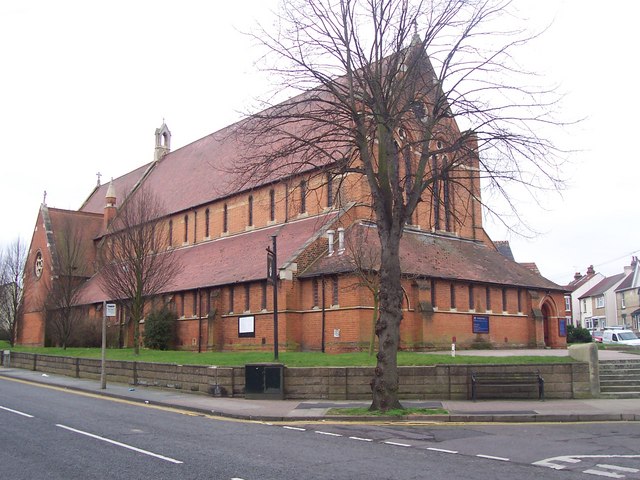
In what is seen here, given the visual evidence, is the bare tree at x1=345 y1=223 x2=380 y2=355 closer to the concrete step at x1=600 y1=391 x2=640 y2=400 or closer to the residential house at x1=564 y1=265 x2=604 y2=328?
the concrete step at x1=600 y1=391 x2=640 y2=400

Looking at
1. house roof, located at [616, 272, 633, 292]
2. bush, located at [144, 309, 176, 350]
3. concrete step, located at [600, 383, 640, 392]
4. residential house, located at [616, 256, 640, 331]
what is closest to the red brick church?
bush, located at [144, 309, 176, 350]

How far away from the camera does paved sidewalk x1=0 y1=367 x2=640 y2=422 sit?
14.9 meters

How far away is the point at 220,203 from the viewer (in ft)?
146

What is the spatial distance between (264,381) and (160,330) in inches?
830

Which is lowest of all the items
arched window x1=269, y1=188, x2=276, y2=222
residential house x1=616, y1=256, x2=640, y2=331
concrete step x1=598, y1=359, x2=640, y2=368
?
concrete step x1=598, y1=359, x2=640, y2=368

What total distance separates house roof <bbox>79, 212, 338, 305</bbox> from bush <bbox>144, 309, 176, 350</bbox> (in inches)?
66.8

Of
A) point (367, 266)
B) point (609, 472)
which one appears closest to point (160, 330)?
point (367, 266)

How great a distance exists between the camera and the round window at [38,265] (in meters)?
57.5

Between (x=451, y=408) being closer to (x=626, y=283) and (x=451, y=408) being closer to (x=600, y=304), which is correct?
(x=626, y=283)

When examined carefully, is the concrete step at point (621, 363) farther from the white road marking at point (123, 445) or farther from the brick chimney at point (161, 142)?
the brick chimney at point (161, 142)

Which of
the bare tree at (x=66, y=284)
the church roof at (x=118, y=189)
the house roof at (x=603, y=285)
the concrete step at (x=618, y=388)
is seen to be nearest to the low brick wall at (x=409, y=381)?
the concrete step at (x=618, y=388)

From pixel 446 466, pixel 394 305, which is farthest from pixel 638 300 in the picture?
pixel 446 466

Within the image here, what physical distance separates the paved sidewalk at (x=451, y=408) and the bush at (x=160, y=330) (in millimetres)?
17520

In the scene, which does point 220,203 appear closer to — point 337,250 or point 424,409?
point 337,250
